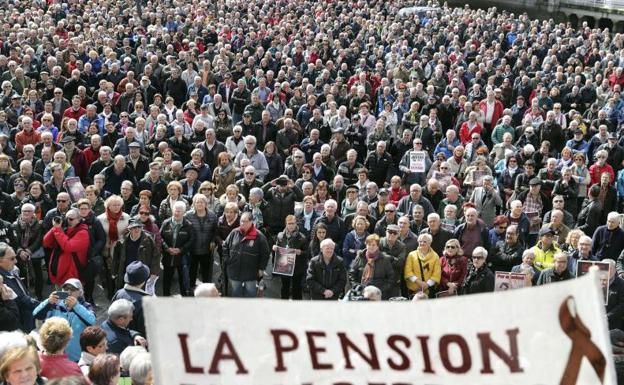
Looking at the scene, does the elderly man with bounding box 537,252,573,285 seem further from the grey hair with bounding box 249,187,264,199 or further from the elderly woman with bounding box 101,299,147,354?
the elderly woman with bounding box 101,299,147,354

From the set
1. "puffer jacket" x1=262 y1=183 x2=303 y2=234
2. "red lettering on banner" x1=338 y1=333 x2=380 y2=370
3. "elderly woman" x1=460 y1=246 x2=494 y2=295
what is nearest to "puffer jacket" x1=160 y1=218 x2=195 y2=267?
"puffer jacket" x1=262 y1=183 x2=303 y2=234

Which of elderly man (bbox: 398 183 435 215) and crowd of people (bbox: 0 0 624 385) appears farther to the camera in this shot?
elderly man (bbox: 398 183 435 215)

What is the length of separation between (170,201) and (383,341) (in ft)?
26.8

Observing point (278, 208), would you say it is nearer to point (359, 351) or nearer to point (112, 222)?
point (112, 222)

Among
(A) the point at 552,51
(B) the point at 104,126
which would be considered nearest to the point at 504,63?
(A) the point at 552,51

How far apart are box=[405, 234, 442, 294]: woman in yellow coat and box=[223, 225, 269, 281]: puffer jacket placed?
1.68 meters

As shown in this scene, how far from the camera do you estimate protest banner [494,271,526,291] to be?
987 centimetres

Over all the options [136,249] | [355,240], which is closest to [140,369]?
[136,249]

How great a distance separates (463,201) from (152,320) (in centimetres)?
898

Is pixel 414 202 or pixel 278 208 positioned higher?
pixel 414 202

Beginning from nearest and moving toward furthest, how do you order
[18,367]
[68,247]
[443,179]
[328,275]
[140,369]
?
[18,367], [140,369], [328,275], [68,247], [443,179]

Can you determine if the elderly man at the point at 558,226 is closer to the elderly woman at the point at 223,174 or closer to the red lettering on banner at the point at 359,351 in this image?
the elderly woman at the point at 223,174

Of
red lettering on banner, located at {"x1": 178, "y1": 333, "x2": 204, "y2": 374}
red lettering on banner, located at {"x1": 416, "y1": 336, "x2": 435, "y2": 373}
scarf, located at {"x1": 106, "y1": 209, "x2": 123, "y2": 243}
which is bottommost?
scarf, located at {"x1": 106, "y1": 209, "x2": 123, "y2": 243}

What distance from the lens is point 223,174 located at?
42.6 ft
